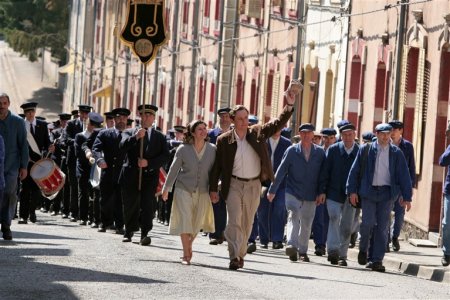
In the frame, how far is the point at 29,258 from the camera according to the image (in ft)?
65.9

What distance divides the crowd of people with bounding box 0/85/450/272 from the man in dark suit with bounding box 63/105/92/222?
4.28 ft

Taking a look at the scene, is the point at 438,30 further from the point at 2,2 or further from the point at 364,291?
the point at 2,2

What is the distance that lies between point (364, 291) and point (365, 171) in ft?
14.0

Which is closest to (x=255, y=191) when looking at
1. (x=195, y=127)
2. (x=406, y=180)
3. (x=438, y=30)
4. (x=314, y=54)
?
(x=195, y=127)

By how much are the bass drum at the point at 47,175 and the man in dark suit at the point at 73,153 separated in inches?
161

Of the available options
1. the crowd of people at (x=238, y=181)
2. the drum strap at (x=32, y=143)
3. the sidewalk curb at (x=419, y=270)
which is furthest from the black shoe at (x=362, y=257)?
the drum strap at (x=32, y=143)

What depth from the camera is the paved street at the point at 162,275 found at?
16984mm

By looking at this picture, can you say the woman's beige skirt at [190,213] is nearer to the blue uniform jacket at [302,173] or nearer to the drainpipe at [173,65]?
the blue uniform jacket at [302,173]

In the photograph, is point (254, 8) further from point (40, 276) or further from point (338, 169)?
point (40, 276)

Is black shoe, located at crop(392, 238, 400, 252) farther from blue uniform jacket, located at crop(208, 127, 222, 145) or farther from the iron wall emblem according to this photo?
the iron wall emblem

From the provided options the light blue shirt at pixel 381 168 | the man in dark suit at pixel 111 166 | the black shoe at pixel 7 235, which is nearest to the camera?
the light blue shirt at pixel 381 168

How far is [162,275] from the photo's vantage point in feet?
61.7

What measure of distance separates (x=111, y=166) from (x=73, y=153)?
15.1 ft

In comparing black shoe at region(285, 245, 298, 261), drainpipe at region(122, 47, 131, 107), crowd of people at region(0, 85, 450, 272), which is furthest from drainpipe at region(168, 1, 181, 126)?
black shoe at region(285, 245, 298, 261)
